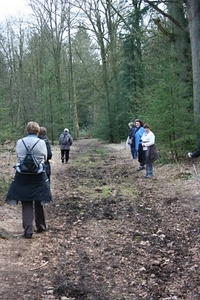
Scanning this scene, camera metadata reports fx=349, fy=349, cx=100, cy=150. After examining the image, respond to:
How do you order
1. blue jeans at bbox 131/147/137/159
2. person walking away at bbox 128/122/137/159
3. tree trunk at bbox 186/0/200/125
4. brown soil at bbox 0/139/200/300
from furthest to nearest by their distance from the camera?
blue jeans at bbox 131/147/137/159 < person walking away at bbox 128/122/137/159 < tree trunk at bbox 186/0/200/125 < brown soil at bbox 0/139/200/300

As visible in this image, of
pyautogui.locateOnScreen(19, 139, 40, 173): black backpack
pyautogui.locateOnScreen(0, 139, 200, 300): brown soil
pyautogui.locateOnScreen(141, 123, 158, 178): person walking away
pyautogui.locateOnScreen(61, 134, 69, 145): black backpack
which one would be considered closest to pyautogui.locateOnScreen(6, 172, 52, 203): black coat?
pyautogui.locateOnScreen(19, 139, 40, 173): black backpack

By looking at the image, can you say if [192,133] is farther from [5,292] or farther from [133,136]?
[5,292]

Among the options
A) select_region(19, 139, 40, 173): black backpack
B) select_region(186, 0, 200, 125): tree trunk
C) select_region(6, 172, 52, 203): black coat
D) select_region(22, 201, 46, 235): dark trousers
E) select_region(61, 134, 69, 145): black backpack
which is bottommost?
select_region(22, 201, 46, 235): dark trousers

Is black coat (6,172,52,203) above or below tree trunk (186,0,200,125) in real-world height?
below

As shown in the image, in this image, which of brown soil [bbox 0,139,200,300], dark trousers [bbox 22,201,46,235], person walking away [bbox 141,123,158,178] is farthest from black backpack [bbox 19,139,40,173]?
person walking away [bbox 141,123,158,178]

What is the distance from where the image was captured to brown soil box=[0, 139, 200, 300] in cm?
416

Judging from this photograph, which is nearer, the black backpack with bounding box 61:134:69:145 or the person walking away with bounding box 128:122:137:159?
the person walking away with bounding box 128:122:137:159

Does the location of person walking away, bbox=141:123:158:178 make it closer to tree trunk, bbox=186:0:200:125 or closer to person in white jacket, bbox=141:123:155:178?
person in white jacket, bbox=141:123:155:178

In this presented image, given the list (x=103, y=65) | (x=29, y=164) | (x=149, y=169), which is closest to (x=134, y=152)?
(x=149, y=169)

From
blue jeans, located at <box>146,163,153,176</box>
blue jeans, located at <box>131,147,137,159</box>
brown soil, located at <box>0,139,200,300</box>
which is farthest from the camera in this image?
blue jeans, located at <box>131,147,137,159</box>

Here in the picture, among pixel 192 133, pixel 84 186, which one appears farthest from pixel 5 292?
pixel 192 133

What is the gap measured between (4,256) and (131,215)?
3040 mm

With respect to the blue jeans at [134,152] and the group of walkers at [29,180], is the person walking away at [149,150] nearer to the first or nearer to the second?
the blue jeans at [134,152]

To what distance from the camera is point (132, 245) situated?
18.4 ft
